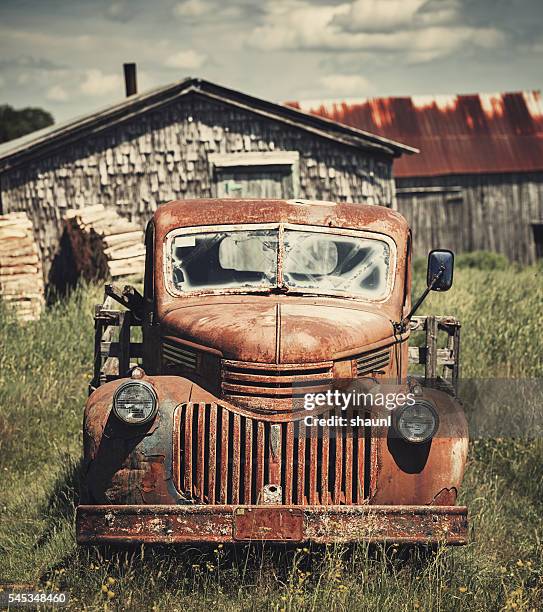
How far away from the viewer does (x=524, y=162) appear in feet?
87.4

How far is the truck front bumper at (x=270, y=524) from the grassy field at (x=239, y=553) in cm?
20

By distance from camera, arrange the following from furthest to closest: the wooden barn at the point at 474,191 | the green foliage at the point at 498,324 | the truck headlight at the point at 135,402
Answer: the wooden barn at the point at 474,191 < the green foliage at the point at 498,324 < the truck headlight at the point at 135,402

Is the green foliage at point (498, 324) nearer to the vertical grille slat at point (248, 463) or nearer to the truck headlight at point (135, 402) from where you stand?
the vertical grille slat at point (248, 463)

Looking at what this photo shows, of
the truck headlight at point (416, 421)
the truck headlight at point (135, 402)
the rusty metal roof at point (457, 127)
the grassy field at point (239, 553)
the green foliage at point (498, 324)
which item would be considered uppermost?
the rusty metal roof at point (457, 127)

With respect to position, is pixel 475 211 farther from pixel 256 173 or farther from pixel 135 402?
pixel 135 402

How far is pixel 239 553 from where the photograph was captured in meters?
5.56

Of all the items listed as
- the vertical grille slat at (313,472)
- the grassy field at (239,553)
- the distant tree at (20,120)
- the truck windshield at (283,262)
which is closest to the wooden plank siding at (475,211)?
the grassy field at (239,553)

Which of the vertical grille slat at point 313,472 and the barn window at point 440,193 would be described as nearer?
the vertical grille slat at point 313,472

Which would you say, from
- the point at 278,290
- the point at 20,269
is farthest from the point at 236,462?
the point at 20,269

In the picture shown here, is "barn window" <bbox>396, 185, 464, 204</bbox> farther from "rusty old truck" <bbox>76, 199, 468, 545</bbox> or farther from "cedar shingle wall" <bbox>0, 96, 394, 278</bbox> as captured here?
"rusty old truck" <bbox>76, 199, 468, 545</bbox>

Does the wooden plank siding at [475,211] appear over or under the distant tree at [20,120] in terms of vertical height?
under

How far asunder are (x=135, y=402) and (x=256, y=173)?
12.6 m

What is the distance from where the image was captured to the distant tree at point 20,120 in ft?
189

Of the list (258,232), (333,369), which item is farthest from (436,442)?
(258,232)
